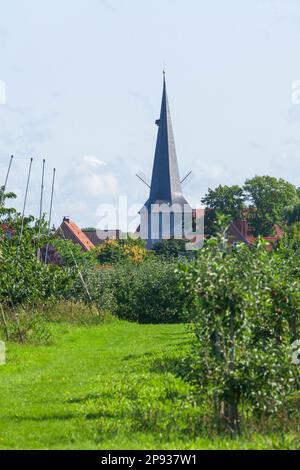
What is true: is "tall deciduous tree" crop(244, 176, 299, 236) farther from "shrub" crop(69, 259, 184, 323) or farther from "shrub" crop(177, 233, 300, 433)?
"shrub" crop(177, 233, 300, 433)

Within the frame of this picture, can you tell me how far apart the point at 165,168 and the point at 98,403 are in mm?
136346

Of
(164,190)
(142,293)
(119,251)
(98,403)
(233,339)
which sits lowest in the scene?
(98,403)

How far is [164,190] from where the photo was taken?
151875 millimetres

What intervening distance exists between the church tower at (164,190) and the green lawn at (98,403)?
400 feet

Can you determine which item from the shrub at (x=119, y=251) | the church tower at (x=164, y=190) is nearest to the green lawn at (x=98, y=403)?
the shrub at (x=119, y=251)

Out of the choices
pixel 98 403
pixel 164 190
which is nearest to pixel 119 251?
pixel 164 190

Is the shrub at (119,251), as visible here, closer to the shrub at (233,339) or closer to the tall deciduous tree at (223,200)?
the tall deciduous tree at (223,200)

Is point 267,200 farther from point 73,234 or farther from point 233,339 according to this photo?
point 233,339

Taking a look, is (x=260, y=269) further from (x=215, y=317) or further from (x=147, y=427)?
(x=147, y=427)

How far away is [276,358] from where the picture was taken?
12.2 meters

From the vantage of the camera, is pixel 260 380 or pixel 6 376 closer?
pixel 260 380

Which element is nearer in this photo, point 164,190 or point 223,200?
point 223,200

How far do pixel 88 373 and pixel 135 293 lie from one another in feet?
81.1
